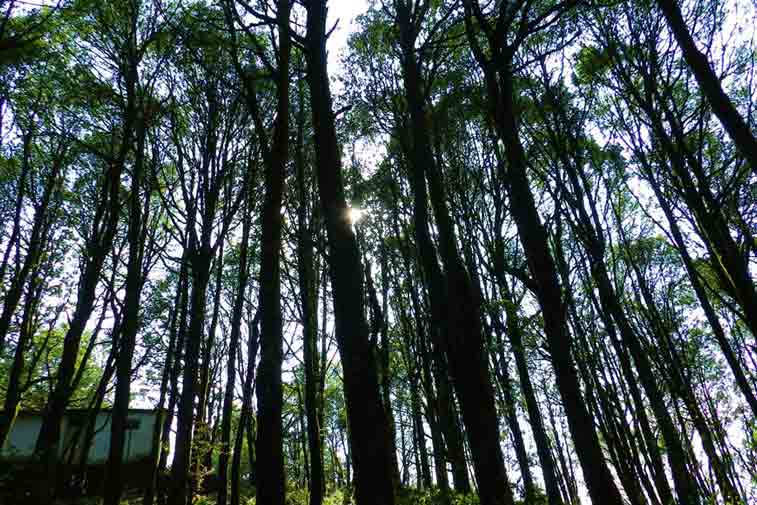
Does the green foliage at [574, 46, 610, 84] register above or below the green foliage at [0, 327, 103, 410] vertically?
above

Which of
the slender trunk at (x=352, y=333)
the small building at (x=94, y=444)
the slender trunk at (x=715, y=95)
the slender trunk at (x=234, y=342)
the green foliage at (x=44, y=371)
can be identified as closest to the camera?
the slender trunk at (x=352, y=333)

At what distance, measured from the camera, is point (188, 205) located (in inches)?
368

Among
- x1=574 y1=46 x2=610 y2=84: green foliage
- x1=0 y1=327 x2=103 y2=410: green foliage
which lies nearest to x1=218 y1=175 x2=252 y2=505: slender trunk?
x1=574 y1=46 x2=610 y2=84: green foliage

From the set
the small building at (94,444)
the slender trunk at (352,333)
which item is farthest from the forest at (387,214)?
the small building at (94,444)

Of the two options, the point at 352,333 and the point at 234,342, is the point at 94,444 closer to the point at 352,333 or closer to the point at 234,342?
the point at 234,342

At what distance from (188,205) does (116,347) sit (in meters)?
3.84

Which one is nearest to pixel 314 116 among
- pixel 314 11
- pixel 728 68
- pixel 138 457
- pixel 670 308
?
pixel 314 11

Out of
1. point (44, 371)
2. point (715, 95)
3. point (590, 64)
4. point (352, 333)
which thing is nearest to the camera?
point (352, 333)

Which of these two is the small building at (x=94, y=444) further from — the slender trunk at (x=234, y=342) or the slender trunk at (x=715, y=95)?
the slender trunk at (x=715, y=95)

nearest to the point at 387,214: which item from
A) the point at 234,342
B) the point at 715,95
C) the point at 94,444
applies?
the point at 234,342

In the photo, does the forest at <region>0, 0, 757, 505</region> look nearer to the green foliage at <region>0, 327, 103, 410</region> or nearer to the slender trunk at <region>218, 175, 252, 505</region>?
the slender trunk at <region>218, 175, 252, 505</region>

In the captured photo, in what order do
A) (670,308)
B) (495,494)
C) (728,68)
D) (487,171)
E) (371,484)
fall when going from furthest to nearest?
(670,308) → (487,171) → (728,68) → (495,494) → (371,484)

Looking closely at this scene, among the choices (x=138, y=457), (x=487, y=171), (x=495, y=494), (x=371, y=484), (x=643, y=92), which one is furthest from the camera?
(x=138, y=457)

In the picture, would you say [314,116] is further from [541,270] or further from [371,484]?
[371,484]
